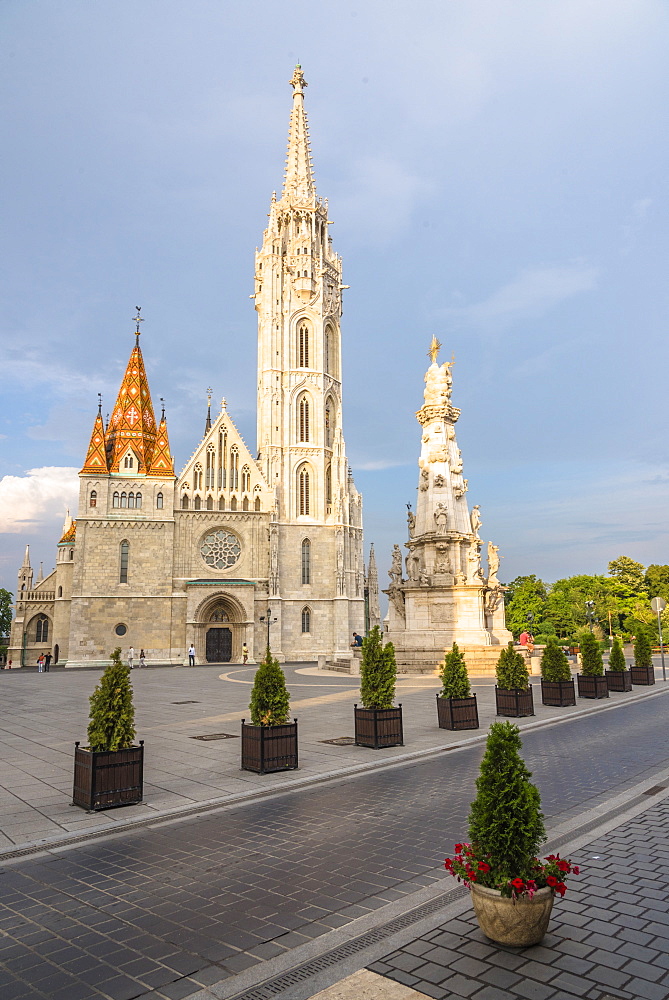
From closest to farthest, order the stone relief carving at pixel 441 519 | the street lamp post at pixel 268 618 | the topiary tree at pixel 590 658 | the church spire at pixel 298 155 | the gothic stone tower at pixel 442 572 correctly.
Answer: the topiary tree at pixel 590 658
the gothic stone tower at pixel 442 572
the stone relief carving at pixel 441 519
the street lamp post at pixel 268 618
the church spire at pixel 298 155

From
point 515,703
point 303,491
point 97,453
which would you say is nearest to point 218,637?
point 303,491

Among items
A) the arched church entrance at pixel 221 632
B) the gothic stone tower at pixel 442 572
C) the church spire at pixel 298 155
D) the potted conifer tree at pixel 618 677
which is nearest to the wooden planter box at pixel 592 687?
the potted conifer tree at pixel 618 677

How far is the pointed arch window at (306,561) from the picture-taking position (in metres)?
51.9

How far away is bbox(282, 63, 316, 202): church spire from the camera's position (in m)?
58.9

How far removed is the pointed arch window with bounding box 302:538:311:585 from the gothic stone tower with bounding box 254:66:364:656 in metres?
0.08

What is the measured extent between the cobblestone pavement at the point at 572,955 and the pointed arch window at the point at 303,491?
47.5 metres

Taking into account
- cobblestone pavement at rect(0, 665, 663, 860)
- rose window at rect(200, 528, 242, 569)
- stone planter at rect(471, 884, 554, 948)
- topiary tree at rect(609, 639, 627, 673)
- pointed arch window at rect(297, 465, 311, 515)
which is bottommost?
cobblestone pavement at rect(0, 665, 663, 860)

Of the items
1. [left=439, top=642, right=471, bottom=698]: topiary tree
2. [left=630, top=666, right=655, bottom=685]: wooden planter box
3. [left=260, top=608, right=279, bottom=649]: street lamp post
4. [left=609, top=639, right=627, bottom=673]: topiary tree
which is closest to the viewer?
[left=439, top=642, right=471, bottom=698]: topiary tree

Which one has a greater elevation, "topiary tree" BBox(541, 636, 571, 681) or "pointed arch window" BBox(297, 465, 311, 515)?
"pointed arch window" BBox(297, 465, 311, 515)

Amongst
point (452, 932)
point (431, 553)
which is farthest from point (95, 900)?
point (431, 553)

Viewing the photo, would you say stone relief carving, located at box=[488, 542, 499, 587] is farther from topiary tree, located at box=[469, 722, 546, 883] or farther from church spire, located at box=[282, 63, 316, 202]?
church spire, located at box=[282, 63, 316, 202]

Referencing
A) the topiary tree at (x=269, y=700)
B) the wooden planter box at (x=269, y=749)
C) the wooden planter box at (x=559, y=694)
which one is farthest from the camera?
the wooden planter box at (x=559, y=694)

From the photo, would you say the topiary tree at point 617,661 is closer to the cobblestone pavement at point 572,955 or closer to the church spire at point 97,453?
the cobblestone pavement at point 572,955

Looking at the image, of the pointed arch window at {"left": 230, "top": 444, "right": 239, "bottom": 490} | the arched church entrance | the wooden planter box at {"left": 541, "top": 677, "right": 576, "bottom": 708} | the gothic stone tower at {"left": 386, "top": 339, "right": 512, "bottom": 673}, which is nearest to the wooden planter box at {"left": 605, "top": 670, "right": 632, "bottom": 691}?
the wooden planter box at {"left": 541, "top": 677, "right": 576, "bottom": 708}
